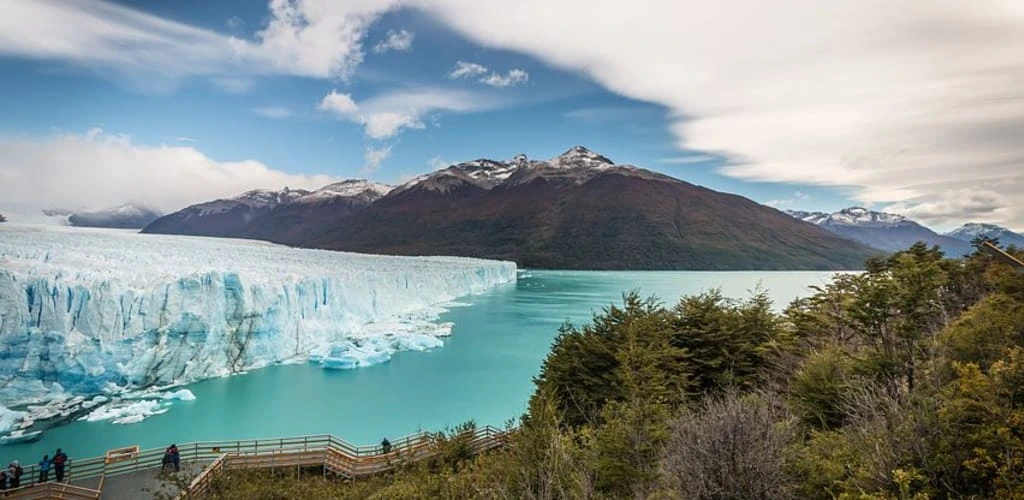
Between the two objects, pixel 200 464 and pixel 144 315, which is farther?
pixel 144 315

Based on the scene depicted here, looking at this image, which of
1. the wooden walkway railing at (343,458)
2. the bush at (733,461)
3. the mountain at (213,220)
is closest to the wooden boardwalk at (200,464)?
the wooden walkway railing at (343,458)

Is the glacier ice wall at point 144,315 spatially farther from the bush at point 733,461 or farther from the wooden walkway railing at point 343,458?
the bush at point 733,461

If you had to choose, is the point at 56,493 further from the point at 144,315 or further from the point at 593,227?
the point at 593,227

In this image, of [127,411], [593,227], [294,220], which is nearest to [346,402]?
[127,411]

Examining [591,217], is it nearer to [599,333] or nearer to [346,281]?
[346,281]

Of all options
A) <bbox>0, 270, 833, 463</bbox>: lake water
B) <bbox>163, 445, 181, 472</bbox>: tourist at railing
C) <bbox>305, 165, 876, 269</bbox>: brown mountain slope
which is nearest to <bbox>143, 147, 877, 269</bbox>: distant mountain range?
<bbox>305, 165, 876, 269</bbox>: brown mountain slope
